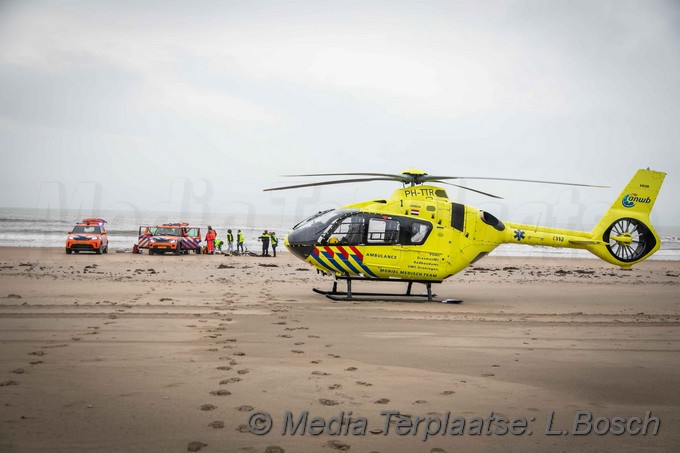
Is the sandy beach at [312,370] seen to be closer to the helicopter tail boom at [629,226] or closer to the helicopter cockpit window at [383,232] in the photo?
the helicopter cockpit window at [383,232]

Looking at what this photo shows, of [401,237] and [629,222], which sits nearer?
[401,237]

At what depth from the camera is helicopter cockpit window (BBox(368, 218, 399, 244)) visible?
11.8 metres

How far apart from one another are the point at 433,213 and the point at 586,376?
6650 mm

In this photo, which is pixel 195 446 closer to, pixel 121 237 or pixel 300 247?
pixel 300 247

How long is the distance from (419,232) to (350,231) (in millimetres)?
1624

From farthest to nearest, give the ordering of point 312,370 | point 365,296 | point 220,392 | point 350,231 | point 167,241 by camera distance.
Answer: point 167,241
point 365,296
point 350,231
point 312,370
point 220,392

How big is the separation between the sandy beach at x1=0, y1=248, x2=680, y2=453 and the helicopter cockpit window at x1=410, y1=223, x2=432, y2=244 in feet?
5.15

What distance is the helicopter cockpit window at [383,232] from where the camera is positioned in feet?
38.7

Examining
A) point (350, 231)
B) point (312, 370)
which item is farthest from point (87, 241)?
point (312, 370)

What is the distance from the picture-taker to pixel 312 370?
18.3ft

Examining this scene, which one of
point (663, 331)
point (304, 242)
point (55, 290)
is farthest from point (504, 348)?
point (55, 290)

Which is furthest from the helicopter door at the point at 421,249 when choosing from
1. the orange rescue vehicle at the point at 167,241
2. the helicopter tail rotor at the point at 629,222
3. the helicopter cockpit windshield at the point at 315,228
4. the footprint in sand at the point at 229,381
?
the orange rescue vehicle at the point at 167,241

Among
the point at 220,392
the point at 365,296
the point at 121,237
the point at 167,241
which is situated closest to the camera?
the point at 220,392

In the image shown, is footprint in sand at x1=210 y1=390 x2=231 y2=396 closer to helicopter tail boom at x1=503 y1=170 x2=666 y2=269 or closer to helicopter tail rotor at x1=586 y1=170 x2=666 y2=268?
helicopter tail boom at x1=503 y1=170 x2=666 y2=269
